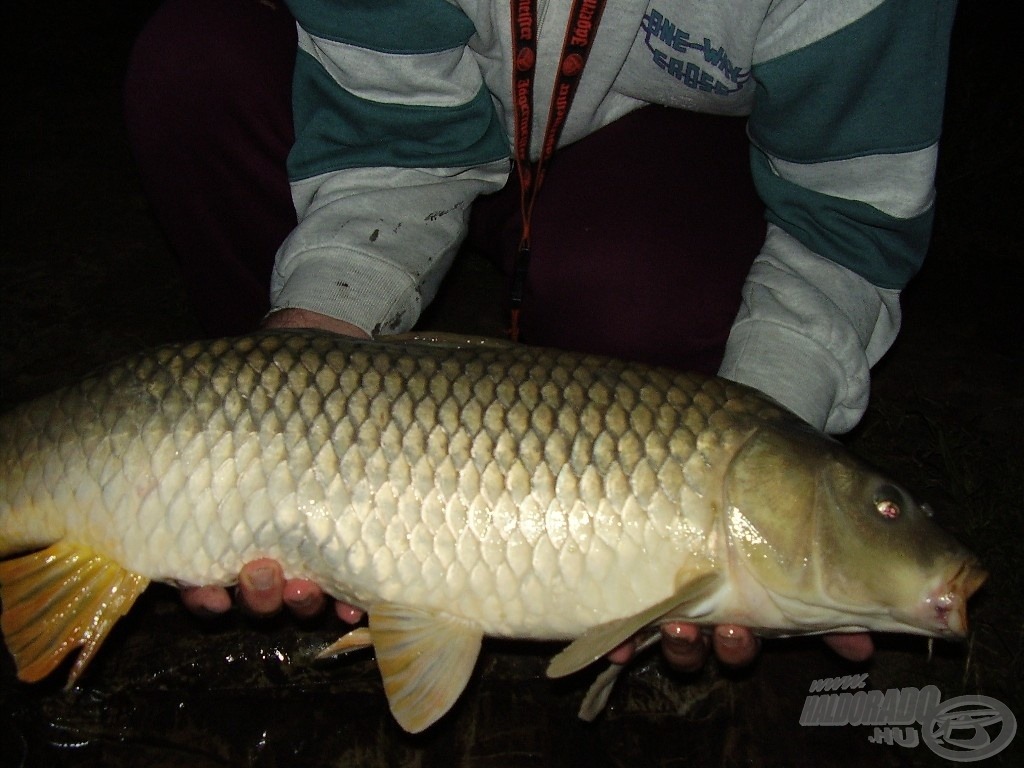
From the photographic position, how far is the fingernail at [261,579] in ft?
4.14

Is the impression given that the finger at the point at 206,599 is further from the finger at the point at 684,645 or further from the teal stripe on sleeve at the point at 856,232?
the teal stripe on sleeve at the point at 856,232

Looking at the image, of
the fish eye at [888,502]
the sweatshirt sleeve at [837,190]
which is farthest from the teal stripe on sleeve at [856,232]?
the fish eye at [888,502]

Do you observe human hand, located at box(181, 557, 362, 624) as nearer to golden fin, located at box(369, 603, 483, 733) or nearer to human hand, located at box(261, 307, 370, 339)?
golden fin, located at box(369, 603, 483, 733)

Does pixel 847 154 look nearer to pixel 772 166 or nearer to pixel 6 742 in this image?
pixel 772 166

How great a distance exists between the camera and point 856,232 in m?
1.56

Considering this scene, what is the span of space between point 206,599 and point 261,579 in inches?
6.0

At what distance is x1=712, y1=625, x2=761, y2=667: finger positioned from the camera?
128 cm

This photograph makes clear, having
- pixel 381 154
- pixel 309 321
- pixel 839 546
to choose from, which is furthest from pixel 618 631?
pixel 381 154

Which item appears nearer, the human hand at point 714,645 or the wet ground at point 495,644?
the human hand at point 714,645

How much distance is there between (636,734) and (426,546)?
0.70 m

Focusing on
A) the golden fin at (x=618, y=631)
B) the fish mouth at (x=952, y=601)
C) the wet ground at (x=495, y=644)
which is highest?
the fish mouth at (x=952, y=601)

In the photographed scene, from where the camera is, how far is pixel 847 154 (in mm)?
1479

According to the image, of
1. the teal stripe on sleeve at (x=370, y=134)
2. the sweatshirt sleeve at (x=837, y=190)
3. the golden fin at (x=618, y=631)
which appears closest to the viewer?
the golden fin at (x=618, y=631)

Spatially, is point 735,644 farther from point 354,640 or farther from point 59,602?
point 59,602
